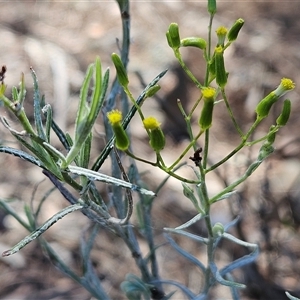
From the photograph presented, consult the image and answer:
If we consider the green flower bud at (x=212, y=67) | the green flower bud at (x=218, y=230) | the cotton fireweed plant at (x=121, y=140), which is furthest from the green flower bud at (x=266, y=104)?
the green flower bud at (x=218, y=230)

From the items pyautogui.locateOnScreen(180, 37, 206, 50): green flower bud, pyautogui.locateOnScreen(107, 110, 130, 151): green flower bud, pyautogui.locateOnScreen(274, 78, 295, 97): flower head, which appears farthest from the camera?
pyautogui.locateOnScreen(180, 37, 206, 50): green flower bud

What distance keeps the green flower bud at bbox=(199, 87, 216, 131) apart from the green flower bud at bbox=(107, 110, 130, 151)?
0.40ft

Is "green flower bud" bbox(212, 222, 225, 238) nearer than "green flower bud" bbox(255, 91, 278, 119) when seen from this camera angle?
No

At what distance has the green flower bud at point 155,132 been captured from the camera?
0.70 m

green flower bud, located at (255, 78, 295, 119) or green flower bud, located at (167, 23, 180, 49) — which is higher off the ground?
green flower bud, located at (167, 23, 180, 49)

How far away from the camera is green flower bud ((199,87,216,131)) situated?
692 mm

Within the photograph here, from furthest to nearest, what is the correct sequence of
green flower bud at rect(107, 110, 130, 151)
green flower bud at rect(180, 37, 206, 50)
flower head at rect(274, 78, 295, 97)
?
green flower bud at rect(180, 37, 206, 50) → flower head at rect(274, 78, 295, 97) → green flower bud at rect(107, 110, 130, 151)

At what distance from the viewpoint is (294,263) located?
177cm

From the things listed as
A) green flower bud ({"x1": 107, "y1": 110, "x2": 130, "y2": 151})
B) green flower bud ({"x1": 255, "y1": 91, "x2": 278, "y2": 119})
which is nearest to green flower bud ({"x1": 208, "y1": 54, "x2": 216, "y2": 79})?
green flower bud ({"x1": 255, "y1": 91, "x2": 278, "y2": 119})

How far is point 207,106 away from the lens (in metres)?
0.70

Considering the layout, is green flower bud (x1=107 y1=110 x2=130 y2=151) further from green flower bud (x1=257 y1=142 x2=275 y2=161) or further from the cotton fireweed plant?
green flower bud (x1=257 y1=142 x2=275 y2=161)

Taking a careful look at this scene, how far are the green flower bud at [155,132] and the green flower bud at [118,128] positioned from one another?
1.4 inches

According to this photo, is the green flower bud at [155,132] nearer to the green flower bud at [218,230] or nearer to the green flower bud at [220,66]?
the green flower bud at [220,66]

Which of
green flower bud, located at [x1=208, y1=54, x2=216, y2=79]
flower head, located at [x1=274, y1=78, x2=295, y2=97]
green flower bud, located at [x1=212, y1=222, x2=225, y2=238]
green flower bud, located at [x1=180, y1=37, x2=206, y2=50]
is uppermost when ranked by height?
green flower bud, located at [x1=180, y1=37, x2=206, y2=50]
